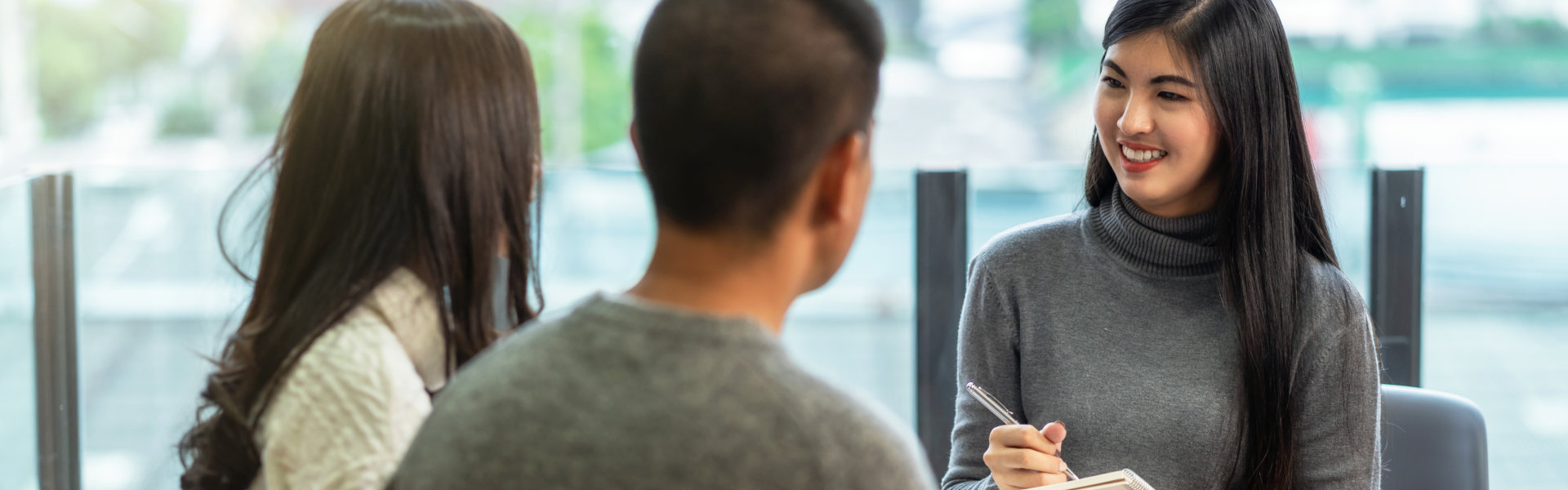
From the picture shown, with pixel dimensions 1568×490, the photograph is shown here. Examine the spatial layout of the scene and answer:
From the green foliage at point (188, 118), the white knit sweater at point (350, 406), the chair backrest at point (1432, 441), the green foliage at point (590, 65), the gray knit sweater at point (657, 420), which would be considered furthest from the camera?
the green foliage at point (590, 65)

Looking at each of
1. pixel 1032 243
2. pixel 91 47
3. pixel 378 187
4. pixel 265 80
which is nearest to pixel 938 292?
pixel 1032 243

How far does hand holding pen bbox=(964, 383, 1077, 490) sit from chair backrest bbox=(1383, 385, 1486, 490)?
0.55 m

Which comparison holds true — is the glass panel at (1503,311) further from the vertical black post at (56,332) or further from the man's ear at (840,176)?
the vertical black post at (56,332)

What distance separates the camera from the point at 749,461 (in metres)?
0.58

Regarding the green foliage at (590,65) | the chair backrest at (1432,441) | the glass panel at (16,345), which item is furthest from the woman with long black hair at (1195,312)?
the green foliage at (590,65)

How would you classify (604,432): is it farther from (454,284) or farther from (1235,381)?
(1235,381)

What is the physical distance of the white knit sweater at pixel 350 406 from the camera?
2.82ft

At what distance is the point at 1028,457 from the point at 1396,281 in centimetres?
122

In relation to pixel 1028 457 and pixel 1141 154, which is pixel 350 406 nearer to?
pixel 1028 457

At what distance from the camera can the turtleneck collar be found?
1310 mm

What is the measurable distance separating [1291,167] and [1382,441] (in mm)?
449

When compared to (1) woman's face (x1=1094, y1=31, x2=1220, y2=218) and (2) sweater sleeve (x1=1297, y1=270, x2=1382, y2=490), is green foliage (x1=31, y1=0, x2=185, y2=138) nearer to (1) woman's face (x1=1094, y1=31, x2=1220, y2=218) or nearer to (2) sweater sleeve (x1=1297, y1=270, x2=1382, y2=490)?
(1) woman's face (x1=1094, y1=31, x2=1220, y2=218)

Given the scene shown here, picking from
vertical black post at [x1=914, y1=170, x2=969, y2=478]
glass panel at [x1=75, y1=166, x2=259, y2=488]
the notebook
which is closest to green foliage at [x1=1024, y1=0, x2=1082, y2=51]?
vertical black post at [x1=914, y1=170, x2=969, y2=478]

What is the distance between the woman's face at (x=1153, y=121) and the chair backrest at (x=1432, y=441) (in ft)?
1.59
